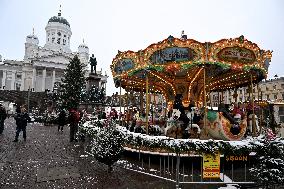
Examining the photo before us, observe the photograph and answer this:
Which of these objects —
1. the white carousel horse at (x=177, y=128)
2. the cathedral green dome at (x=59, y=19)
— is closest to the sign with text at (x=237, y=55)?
the white carousel horse at (x=177, y=128)

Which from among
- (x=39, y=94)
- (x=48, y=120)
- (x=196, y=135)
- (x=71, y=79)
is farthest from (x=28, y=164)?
(x=39, y=94)

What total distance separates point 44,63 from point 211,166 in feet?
265

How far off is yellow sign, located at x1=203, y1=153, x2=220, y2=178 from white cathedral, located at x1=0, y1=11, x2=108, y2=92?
72.1m

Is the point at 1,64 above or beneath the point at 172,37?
above

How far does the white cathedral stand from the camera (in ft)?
267

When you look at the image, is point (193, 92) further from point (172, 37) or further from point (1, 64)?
point (1, 64)

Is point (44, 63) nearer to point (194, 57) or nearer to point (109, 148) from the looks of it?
point (194, 57)

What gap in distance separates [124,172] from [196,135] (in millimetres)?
4107

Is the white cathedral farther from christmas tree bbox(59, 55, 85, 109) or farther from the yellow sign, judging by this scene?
the yellow sign

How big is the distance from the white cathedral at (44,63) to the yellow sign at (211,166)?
72.1 m

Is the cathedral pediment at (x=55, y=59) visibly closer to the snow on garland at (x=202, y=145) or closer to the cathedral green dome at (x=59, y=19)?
the cathedral green dome at (x=59, y=19)

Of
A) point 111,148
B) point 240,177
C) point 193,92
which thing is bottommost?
point 240,177

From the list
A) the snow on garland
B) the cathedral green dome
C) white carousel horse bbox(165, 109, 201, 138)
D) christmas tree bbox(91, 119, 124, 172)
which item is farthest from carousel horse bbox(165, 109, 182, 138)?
the cathedral green dome

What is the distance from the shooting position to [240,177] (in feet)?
26.3
